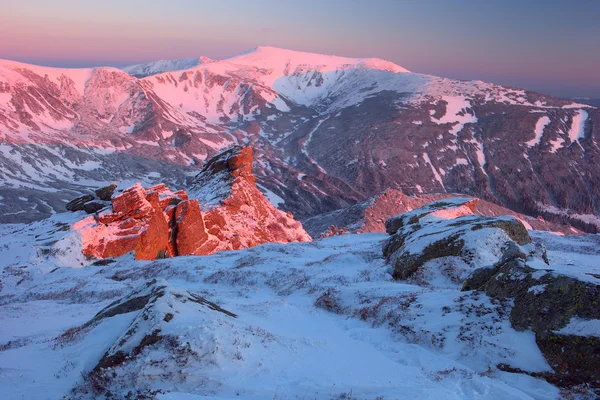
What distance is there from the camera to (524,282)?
409 inches

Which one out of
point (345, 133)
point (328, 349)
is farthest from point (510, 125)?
point (328, 349)

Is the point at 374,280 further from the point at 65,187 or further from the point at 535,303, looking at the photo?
the point at 65,187

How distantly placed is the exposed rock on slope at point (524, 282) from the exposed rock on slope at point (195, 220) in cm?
2500

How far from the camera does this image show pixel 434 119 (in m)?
176

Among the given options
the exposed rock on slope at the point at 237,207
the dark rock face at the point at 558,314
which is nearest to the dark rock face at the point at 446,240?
the dark rock face at the point at 558,314

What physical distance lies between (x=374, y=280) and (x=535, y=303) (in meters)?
10.0

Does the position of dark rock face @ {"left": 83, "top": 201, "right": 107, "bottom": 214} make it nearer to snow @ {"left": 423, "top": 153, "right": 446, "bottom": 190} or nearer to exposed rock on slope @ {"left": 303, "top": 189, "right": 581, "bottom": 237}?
exposed rock on slope @ {"left": 303, "top": 189, "right": 581, "bottom": 237}

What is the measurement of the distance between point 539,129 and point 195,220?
170 m

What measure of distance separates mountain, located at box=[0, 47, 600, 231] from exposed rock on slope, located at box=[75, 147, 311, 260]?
2254 inches

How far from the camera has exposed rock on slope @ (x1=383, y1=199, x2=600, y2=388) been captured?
25.8 ft

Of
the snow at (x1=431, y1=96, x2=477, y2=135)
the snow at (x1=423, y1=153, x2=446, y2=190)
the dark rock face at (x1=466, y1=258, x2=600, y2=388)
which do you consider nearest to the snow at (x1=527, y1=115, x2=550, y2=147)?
the snow at (x1=431, y1=96, x2=477, y2=135)

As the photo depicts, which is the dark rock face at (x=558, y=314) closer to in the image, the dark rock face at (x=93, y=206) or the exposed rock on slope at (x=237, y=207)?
the exposed rock on slope at (x=237, y=207)

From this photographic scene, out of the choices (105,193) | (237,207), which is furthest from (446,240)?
(105,193)

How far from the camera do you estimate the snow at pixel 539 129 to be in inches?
5905
